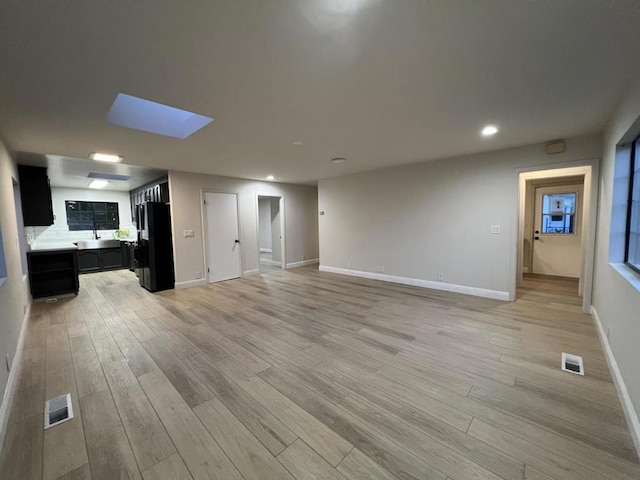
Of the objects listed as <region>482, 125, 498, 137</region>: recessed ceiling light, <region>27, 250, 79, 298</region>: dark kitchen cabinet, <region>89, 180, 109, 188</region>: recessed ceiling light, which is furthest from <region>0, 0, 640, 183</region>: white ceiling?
<region>89, 180, 109, 188</region>: recessed ceiling light

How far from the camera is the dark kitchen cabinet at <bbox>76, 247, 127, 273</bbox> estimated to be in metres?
6.95

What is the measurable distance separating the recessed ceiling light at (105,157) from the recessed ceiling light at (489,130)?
16.9ft

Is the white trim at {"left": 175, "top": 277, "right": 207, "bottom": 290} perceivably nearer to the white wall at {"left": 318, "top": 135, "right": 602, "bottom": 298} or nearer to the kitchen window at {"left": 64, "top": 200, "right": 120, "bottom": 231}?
the white wall at {"left": 318, "top": 135, "right": 602, "bottom": 298}

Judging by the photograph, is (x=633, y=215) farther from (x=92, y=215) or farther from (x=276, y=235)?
(x=92, y=215)

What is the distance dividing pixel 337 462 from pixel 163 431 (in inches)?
45.2

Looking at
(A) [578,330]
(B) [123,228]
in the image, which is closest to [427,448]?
(A) [578,330]

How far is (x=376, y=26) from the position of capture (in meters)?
1.44

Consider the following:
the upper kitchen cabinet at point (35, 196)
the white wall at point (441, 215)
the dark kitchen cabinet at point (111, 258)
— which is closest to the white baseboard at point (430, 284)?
the white wall at point (441, 215)

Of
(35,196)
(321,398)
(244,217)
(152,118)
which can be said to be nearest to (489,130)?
(321,398)

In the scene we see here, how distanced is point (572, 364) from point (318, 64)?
131 inches

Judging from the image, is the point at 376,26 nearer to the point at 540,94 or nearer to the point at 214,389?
the point at 540,94

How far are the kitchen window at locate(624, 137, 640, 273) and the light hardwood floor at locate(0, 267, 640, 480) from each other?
99cm

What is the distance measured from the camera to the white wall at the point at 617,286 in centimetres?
179

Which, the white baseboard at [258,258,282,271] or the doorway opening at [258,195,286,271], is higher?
the doorway opening at [258,195,286,271]
